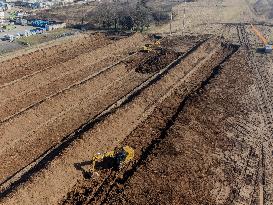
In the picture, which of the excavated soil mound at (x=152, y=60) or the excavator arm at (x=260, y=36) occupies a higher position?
the excavated soil mound at (x=152, y=60)

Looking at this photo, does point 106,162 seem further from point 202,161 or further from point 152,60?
point 152,60

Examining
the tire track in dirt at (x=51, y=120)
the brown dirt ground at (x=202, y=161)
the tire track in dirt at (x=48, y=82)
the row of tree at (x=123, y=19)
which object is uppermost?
the row of tree at (x=123, y=19)

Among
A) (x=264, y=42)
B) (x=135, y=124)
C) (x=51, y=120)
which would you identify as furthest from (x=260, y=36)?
(x=51, y=120)

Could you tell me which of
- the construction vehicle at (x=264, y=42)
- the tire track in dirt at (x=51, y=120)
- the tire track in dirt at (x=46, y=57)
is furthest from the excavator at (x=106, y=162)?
the construction vehicle at (x=264, y=42)

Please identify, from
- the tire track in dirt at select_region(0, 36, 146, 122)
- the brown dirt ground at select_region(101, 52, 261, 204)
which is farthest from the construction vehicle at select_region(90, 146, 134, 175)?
the tire track in dirt at select_region(0, 36, 146, 122)

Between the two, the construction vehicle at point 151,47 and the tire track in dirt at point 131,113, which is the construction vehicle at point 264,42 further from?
the tire track in dirt at point 131,113
